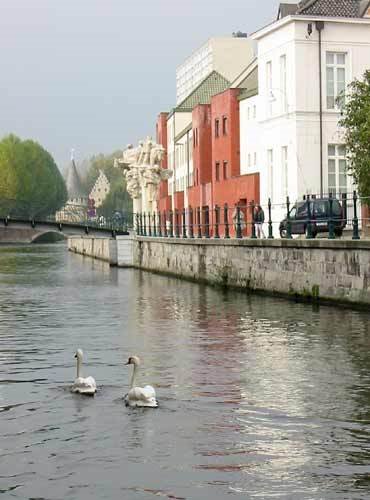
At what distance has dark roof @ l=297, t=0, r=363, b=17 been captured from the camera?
152 feet

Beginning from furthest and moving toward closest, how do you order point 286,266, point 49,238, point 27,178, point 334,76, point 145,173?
point 49,238 < point 27,178 < point 145,173 < point 334,76 < point 286,266

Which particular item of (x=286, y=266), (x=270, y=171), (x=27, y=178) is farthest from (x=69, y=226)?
(x=27, y=178)

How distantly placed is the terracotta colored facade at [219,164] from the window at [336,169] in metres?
4.01

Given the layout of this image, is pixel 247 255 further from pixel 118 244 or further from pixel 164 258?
pixel 118 244

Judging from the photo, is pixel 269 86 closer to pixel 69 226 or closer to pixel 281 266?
pixel 281 266

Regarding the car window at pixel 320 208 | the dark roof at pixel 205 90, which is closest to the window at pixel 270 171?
the car window at pixel 320 208

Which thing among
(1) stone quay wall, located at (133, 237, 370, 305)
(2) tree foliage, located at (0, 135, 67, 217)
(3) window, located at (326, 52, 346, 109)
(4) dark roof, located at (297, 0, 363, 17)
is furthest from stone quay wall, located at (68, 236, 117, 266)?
(2) tree foliage, located at (0, 135, 67, 217)

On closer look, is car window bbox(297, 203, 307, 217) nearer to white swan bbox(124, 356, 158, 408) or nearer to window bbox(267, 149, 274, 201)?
window bbox(267, 149, 274, 201)

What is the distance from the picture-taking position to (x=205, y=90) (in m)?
92.8

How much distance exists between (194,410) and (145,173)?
4825cm

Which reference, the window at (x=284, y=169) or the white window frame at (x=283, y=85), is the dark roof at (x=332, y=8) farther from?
the window at (x=284, y=169)

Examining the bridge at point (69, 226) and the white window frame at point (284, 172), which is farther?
the bridge at point (69, 226)

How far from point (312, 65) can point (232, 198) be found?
48.5ft

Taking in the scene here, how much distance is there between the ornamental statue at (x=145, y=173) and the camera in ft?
199
